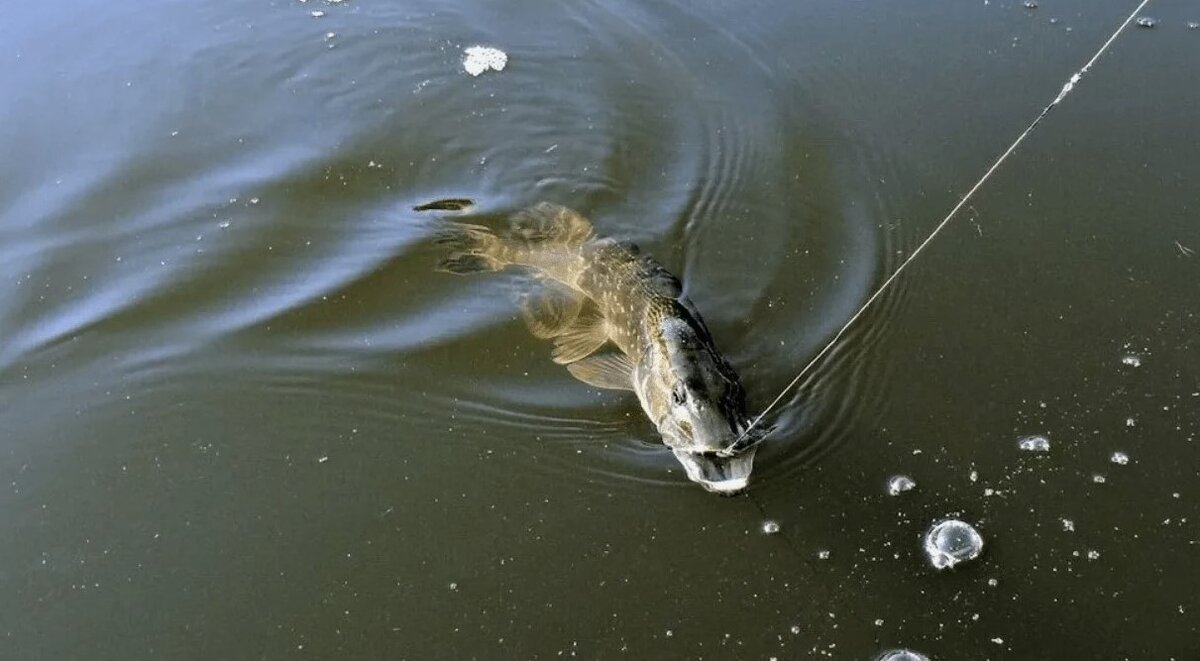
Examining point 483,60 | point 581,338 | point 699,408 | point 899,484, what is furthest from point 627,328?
point 483,60

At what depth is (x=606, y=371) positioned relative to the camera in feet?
13.4

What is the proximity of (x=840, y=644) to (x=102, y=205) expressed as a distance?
13.5 ft

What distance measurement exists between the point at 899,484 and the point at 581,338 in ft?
4.80

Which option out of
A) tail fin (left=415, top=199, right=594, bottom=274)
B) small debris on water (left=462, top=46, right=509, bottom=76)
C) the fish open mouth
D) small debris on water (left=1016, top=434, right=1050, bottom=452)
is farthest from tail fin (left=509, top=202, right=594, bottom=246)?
small debris on water (left=1016, top=434, right=1050, bottom=452)

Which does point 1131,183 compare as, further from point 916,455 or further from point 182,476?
point 182,476

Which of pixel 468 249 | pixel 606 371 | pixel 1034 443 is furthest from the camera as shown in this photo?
pixel 468 249

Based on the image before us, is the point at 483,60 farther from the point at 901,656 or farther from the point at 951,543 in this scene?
the point at 901,656

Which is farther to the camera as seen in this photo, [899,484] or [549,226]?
[549,226]

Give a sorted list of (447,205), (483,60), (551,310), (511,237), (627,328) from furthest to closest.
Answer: (483,60)
(447,205)
(511,237)
(551,310)
(627,328)

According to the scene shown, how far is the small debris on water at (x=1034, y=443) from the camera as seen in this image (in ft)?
11.8

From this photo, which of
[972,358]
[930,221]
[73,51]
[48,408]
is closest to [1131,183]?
[930,221]

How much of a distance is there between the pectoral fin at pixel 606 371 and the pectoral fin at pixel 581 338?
58mm

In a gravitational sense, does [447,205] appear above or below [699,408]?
below

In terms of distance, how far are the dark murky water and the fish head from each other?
0.36 feet
